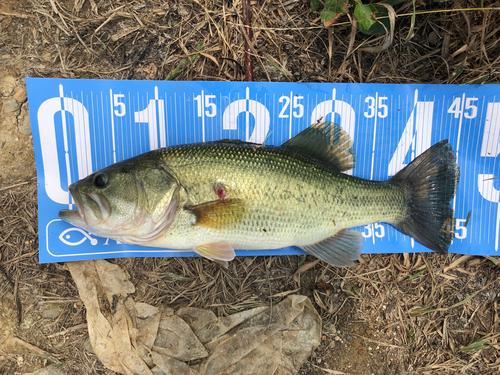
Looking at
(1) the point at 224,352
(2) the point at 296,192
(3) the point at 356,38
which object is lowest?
(1) the point at 224,352

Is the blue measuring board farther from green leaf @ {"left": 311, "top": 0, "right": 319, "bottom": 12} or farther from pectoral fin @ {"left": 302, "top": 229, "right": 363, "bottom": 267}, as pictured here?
green leaf @ {"left": 311, "top": 0, "right": 319, "bottom": 12}

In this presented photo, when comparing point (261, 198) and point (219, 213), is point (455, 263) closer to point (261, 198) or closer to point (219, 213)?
point (261, 198)

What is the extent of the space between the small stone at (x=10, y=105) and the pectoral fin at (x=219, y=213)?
71.9 inches

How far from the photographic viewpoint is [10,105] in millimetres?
2393

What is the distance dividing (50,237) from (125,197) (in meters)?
1.12

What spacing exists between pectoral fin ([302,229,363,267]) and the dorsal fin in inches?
21.8

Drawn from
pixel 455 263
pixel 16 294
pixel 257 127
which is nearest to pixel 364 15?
pixel 257 127

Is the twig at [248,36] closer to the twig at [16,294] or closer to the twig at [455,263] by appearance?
the twig at [455,263]

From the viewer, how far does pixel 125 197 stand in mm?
1832

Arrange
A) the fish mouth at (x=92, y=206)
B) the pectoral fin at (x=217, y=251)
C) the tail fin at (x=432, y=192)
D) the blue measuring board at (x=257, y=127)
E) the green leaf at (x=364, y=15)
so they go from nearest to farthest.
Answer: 1. the fish mouth at (x=92, y=206)
2. the pectoral fin at (x=217, y=251)
3. the green leaf at (x=364, y=15)
4. the tail fin at (x=432, y=192)
5. the blue measuring board at (x=257, y=127)

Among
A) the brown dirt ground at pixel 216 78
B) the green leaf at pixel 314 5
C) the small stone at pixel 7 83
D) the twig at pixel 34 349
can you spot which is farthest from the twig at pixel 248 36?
the twig at pixel 34 349

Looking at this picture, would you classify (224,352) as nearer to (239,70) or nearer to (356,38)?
(239,70)

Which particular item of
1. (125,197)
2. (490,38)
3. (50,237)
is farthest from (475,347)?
(50,237)

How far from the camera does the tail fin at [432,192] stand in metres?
2.28
